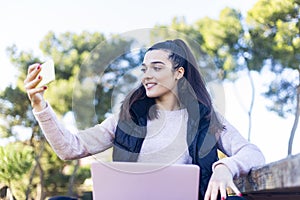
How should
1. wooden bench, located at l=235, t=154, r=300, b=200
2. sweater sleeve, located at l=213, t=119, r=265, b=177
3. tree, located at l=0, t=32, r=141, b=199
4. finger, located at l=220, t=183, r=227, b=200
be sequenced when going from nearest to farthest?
wooden bench, located at l=235, t=154, r=300, b=200
finger, located at l=220, t=183, r=227, b=200
sweater sleeve, located at l=213, t=119, r=265, b=177
tree, located at l=0, t=32, r=141, b=199

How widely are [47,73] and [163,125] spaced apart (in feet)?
1.28

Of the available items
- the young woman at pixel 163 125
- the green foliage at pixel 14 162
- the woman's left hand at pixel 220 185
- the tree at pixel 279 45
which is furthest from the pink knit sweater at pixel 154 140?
the green foliage at pixel 14 162

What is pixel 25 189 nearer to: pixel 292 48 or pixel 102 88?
pixel 292 48

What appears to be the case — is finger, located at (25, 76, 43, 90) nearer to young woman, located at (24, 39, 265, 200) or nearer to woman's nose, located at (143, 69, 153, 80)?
young woman, located at (24, 39, 265, 200)

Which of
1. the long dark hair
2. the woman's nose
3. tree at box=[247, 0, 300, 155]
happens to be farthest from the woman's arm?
tree at box=[247, 0, 300, 155]

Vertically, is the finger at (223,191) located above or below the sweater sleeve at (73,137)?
below

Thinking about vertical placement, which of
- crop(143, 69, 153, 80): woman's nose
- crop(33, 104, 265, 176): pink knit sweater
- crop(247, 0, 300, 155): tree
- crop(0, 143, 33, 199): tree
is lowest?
crop(0, 143, 33, 199): tree

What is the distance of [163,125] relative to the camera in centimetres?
146

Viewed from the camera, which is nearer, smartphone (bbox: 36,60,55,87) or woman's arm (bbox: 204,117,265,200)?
woman's arm (bbox: 204,117,265,200)

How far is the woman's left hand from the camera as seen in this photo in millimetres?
1064

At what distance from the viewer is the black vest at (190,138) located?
133cm

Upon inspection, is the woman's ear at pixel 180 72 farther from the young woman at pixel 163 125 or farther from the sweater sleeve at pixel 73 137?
the sweater sleeve at pixel 73 137

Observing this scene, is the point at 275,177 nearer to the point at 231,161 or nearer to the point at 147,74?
the point at 231,161

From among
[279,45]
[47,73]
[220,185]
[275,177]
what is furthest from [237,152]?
[279,45]
